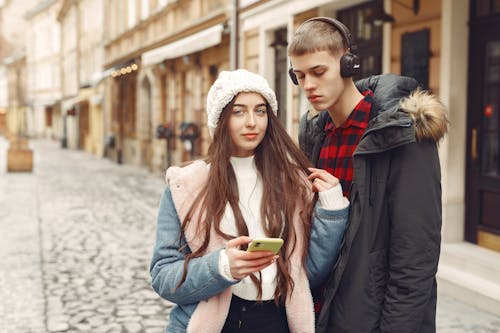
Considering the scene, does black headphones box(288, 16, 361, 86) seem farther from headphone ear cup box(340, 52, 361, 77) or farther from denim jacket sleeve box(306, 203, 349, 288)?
denim jacket sleeve box(306, 203, 349, 288)

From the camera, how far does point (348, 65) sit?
212 cm

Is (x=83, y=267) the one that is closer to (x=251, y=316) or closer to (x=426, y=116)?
(x=251, y=316)

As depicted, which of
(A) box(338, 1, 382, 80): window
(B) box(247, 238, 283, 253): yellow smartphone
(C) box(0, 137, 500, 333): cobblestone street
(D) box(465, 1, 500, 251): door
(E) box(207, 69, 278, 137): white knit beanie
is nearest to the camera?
(B) box(247, 238, 283, 253): yellow smartphone

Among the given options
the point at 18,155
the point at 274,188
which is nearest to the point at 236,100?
the point at 274,188

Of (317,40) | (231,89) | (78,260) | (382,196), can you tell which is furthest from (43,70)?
(382,196)

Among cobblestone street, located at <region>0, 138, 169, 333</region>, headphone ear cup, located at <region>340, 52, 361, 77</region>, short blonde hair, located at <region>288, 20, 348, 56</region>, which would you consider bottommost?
cobblestone street, located at <region>0, 138, 169, 333</region>

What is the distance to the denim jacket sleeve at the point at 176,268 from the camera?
2.06 meters

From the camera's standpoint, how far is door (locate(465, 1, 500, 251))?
6621 millimetres

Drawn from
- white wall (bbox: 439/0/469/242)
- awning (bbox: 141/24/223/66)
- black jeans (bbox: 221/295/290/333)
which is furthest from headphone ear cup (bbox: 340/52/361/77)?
awning (bbox: 141/24/223/66)

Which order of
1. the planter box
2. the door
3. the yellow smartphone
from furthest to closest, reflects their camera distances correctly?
the planter box → the door → the yellow smartphone

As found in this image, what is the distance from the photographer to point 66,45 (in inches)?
1727

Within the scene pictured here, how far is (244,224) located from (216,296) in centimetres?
25

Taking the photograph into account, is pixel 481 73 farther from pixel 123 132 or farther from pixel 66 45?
pixel 66 45

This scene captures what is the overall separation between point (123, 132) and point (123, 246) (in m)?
17.1
